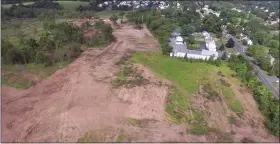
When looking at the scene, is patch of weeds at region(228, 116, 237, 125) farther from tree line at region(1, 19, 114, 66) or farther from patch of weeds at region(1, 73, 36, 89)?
tree line at region(1, 19, 114, 66)

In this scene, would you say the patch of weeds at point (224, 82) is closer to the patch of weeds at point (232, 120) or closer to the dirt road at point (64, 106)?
the patch of weeds at point (232, 120)

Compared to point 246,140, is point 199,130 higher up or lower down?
higher up

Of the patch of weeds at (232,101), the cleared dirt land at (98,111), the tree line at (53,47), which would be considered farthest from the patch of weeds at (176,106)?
the tree line at (53,47)

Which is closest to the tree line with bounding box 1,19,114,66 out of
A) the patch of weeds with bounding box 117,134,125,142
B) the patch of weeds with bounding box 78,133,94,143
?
the patch of weeds with bounding box 78,133,94,143

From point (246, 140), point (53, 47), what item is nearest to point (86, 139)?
point (246, 140)

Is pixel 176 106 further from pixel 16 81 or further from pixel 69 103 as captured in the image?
pixel 16 81

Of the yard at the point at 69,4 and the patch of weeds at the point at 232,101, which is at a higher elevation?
the yard at the point at 69,4

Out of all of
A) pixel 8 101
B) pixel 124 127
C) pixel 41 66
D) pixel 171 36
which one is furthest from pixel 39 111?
pixel 171 36
